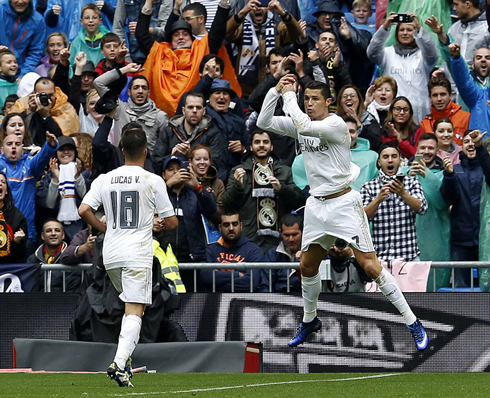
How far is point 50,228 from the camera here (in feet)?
42.6

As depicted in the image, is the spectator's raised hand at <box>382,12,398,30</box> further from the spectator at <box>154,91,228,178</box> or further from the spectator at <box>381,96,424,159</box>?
the spectator at <box>154,91,228,178</box>

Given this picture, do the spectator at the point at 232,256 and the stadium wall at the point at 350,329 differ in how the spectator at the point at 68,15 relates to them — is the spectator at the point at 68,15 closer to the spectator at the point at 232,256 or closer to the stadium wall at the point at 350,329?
the spectator at the point at 232,256

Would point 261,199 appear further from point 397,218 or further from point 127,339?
point 127,339

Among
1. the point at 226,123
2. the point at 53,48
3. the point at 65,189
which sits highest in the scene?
the point at 53,48

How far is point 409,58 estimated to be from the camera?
15.5 metres

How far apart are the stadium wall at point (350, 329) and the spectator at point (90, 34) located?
6017 mm

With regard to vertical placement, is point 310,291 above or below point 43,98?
below

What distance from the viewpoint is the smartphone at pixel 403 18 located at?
49.8 ft

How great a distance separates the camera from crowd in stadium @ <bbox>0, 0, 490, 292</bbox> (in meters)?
12.7

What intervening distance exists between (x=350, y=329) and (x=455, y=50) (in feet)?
14.8

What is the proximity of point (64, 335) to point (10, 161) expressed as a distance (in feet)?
9.23

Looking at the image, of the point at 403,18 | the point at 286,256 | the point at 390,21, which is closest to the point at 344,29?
the point at 390,21

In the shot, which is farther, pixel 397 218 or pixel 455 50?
pixel 455 50

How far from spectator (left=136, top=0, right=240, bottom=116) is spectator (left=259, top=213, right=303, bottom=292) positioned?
392 cm
